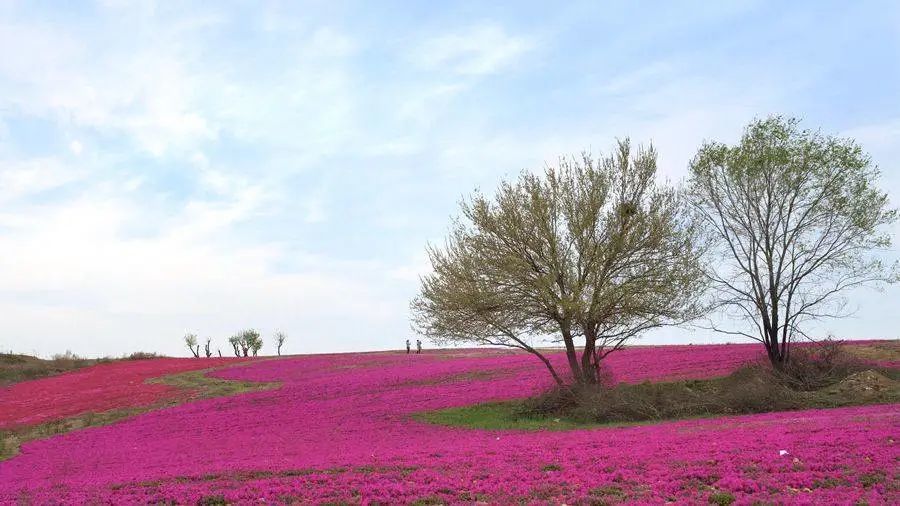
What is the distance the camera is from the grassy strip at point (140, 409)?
32.2 metres

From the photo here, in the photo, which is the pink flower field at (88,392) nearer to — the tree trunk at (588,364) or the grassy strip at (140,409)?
the grassy strip at (140,409)

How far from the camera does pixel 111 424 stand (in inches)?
1369

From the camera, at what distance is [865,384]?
29484 mm

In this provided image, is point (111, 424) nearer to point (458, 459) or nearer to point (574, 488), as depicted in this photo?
point (458, 459)

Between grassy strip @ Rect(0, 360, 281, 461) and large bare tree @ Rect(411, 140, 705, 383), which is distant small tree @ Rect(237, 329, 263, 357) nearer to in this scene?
grassy strip @ Rect(0, 360, 281, 461)

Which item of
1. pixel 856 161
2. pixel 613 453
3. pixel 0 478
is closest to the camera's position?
pixel 613 453

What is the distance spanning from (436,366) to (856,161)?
31248mm

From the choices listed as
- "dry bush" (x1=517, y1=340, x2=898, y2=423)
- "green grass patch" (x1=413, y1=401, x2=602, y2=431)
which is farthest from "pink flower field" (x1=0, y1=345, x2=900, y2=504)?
"dry bush" (x1=517, y1=340, x2=898, y2=423)

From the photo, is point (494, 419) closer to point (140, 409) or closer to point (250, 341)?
point (140, 409)

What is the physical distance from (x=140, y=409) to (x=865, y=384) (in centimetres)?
3730

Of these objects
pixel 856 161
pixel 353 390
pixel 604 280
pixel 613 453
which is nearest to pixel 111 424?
pixel 353 390

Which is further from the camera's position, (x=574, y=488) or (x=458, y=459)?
(x=458, y=459)

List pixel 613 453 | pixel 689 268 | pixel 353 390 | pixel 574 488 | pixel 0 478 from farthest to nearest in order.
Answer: pixel 353 390, pixel 689 268, pixel 0 478, pixel 613 453, pixel 574 488

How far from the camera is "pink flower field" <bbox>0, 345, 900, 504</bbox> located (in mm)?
12742
